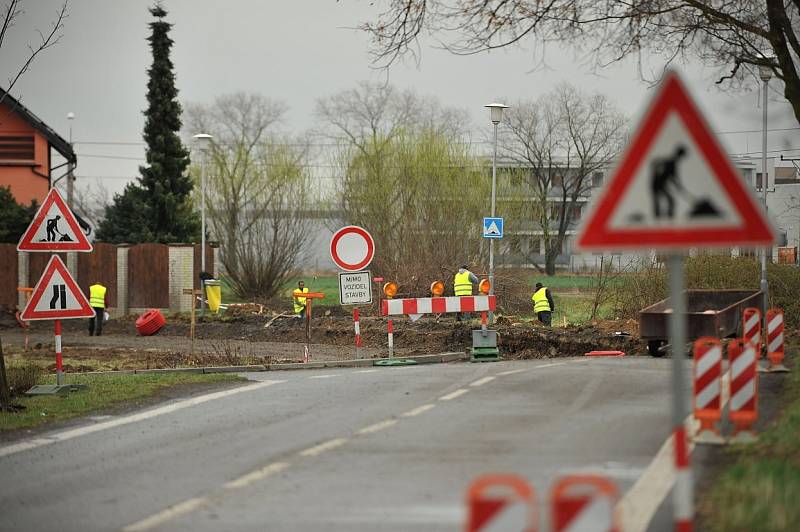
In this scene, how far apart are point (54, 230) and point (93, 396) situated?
2209mm

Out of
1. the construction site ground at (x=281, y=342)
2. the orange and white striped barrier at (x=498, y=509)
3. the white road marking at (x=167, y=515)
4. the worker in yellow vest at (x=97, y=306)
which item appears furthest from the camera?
the worker in yellow vest at (x=97, y=306)

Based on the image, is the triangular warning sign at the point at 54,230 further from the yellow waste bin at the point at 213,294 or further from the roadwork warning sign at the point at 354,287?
the yellow waste bin at the point at 213,294

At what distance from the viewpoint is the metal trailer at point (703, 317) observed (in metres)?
19.3

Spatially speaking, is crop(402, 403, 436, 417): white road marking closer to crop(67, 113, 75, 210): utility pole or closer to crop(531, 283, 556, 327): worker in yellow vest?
crop(531, 283, 556, 327): worker in yellow vest

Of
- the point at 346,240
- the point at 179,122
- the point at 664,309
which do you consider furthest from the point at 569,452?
the point at 179,122

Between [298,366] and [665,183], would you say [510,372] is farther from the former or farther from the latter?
[665,183]

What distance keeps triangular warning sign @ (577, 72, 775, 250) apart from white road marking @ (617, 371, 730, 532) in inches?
83.2

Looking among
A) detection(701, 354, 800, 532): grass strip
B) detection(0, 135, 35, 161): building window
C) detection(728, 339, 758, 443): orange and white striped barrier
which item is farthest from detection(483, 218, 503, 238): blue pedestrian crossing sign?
detection(0, 135, 35, 161): building window

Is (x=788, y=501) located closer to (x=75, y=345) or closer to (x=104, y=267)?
(x=75, y=345)

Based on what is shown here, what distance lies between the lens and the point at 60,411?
44.9ft

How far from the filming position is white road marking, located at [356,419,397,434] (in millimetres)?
11057

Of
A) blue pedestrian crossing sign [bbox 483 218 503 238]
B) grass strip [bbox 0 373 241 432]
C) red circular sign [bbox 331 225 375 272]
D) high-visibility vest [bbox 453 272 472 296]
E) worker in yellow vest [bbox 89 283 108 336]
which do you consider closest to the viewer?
grass strip [bbox 0 373 241 432]

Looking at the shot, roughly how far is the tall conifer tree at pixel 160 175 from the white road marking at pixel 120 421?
37.4 meters

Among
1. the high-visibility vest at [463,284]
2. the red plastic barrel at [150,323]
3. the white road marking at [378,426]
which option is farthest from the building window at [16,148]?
the white road marking at [378,426]
